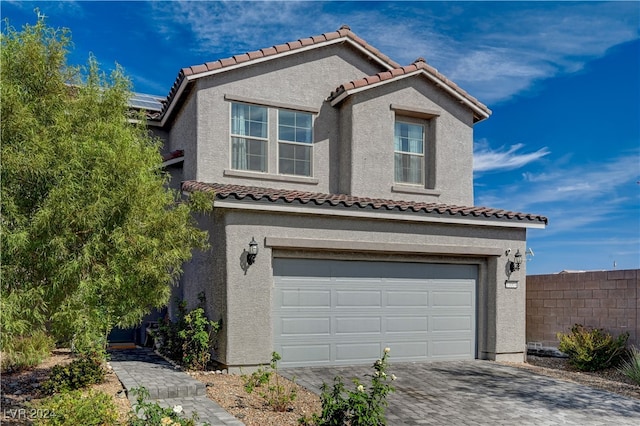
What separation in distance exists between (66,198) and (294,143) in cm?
824

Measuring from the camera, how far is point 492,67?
14.6 meters

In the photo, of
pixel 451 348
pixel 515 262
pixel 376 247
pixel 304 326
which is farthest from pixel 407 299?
pixel 515 262

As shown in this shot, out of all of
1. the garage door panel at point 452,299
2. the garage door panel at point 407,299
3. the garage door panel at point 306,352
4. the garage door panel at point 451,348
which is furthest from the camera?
the garage door panel at point 452,299

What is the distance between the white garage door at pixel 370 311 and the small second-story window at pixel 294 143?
10.8 feet

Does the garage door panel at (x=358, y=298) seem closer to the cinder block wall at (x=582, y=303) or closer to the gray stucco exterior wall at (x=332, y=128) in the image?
the gray stucco exterior wall at (x=332, y=128)

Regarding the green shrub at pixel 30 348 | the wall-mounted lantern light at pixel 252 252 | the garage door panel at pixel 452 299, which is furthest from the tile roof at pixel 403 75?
the green shrub at pixel 30 348

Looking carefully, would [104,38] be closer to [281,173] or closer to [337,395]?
[281,173]

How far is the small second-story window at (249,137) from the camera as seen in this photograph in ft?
44.9

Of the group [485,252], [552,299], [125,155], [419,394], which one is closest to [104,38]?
[125,155]

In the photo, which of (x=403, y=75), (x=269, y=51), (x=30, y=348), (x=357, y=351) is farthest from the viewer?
(x=403, y=75)

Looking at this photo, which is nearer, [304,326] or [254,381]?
[254,381]

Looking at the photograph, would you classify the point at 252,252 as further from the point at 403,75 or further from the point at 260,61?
the point at 403,75

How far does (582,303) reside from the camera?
14242 millimetres

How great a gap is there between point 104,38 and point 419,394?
A: 9.28 meters
